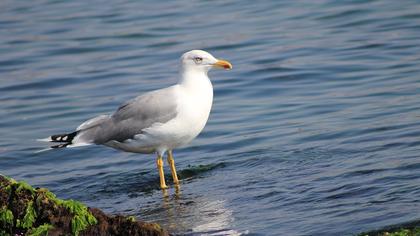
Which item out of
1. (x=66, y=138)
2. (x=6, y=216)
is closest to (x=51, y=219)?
(x=6, y=216)

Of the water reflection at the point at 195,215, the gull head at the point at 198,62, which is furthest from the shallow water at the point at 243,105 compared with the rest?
the gull head at the point at 198,62

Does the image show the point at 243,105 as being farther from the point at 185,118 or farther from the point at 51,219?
A: the point at 51,219

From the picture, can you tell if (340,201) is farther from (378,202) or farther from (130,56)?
(130,56)

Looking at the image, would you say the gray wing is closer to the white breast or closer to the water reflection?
the white breast

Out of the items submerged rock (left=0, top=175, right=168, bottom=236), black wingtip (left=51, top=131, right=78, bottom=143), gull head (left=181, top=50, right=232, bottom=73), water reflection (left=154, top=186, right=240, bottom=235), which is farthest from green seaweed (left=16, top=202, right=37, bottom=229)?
black wingtip (left=51, top=131, right=78, bottom=143)

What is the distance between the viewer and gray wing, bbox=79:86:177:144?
856cm

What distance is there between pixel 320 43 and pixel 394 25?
1.40 m

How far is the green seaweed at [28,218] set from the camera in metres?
5.43

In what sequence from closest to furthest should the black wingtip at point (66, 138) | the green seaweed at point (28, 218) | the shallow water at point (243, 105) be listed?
the green seaweed at point (28, 218), the shallow water at point (243, 105), the black wingtip at point (66, 138)

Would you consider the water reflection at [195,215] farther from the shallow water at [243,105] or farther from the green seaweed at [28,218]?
the green seaweed at [28,218]

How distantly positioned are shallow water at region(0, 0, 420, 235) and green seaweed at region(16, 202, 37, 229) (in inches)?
62.1

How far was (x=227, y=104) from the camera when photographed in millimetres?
12320

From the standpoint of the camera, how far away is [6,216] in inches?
217

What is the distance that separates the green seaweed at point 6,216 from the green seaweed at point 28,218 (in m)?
0.05
